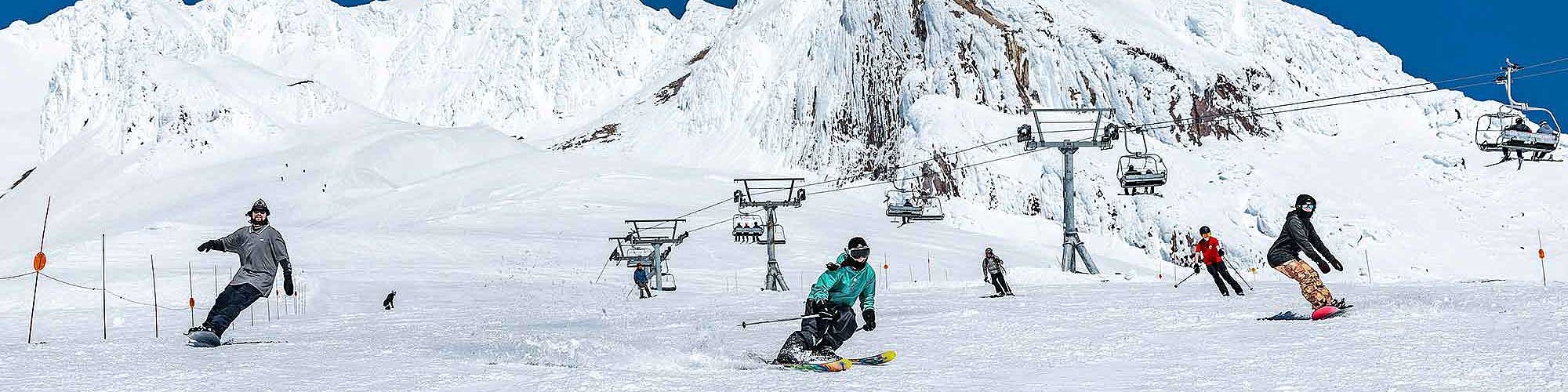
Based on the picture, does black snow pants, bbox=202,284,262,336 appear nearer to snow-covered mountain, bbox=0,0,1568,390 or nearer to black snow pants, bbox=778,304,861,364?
snow-covered mountain, bbox=0,0,1568,390

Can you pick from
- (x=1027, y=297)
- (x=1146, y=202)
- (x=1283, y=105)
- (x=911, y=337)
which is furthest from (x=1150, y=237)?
(x=911, y=337)

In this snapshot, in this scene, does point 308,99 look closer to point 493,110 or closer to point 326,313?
point 493,110

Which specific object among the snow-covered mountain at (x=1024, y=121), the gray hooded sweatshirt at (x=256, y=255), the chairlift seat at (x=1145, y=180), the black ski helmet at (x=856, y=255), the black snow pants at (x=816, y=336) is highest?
the snow-covered mountain at (x=1024, y=121)

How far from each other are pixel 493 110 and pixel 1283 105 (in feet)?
424

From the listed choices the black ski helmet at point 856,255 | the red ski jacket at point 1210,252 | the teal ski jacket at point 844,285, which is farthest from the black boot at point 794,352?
the red ski jacket at point 1210,252

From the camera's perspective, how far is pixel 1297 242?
11805 millimetres

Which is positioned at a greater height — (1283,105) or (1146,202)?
(1283,105)

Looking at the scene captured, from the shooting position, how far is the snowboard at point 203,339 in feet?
37.1

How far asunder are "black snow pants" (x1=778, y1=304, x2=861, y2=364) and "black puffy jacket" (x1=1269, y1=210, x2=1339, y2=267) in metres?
4.57

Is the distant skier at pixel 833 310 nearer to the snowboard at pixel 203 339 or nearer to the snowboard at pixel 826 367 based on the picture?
the snowboard at pixel 826 367

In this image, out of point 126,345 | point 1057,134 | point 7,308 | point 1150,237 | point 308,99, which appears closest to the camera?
point 126,345

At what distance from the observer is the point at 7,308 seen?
25.8 meters

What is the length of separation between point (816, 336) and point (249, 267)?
5.61m

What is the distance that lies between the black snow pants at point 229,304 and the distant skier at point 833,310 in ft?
17.5
